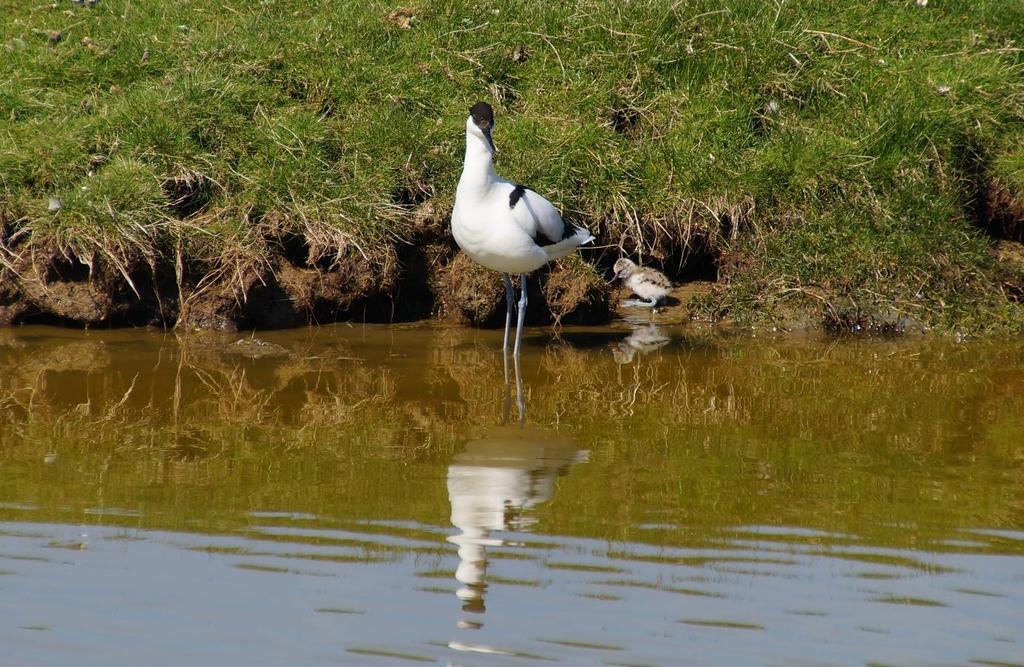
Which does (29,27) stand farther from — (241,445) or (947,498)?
(947,498)

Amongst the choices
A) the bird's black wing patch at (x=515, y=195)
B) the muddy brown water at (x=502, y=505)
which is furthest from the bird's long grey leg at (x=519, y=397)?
the bird's black wing patch at (x=515, y=195)

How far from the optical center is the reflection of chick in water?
4117 mm

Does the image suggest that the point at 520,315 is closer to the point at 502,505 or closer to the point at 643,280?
the point at 643,280

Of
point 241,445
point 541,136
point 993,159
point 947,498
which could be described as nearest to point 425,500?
point 241,445

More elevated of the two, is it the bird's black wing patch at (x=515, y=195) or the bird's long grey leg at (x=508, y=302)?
the bird's black wing patch at (x=515, y=195)

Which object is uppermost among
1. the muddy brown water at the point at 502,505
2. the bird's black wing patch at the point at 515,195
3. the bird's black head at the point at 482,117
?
the bird's black head at the point at 482,117

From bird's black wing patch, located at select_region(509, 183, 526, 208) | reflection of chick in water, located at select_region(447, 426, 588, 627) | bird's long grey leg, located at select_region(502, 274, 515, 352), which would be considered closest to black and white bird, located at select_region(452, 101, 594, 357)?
bird's black wing patch, located at select_region(509, 183, 526, 208)

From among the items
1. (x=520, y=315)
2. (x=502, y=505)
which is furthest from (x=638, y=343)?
(x=502, y=505)

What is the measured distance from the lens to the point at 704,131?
8484 millimetres

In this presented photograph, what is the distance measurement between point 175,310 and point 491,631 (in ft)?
15.0

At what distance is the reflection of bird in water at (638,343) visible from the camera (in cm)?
742

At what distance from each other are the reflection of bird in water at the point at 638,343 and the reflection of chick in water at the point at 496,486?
163 centimetres

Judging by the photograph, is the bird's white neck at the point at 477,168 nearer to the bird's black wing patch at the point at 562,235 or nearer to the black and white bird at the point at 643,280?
the bird's black wing patch at the point at 562,235

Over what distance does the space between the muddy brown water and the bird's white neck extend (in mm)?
923
